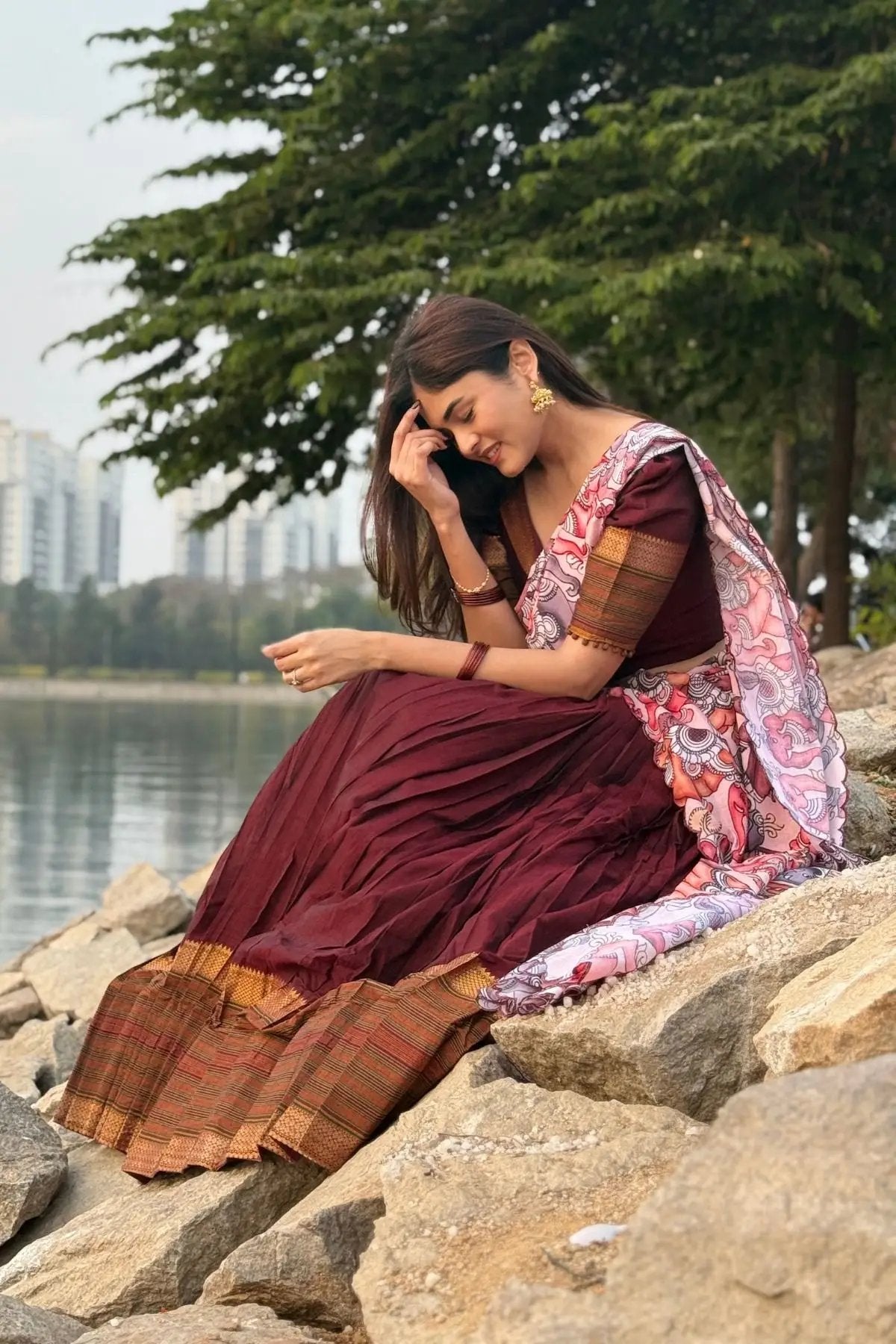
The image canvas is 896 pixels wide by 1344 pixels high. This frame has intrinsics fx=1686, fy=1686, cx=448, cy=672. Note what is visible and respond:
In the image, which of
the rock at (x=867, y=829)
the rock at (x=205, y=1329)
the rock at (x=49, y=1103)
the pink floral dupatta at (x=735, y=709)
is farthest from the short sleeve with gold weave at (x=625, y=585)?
the rock at (x=49, y=1103)

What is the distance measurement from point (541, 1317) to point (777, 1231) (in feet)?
0.86

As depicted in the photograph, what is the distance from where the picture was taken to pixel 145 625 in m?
63.0

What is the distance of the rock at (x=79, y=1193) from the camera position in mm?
2941

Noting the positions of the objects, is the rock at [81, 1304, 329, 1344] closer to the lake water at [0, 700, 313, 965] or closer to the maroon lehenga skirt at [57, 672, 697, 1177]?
the maroon lehenga skirt at [57, 672, 697, 1177]

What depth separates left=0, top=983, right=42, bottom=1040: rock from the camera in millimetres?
6781

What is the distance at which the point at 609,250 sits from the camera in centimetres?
1052

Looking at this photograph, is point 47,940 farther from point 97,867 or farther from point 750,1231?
point 750,1231

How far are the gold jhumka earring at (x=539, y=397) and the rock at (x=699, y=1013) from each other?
1160mm

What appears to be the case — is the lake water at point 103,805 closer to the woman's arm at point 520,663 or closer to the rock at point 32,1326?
the woman's arm at point 520,663

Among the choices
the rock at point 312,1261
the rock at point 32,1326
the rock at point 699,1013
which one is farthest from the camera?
the rock at point 699,1013

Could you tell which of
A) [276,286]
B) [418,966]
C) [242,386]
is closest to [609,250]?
[276,286]

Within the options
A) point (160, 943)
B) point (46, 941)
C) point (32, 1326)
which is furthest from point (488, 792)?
point (46, 941)

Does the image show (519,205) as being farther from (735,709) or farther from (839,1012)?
(839,1012)

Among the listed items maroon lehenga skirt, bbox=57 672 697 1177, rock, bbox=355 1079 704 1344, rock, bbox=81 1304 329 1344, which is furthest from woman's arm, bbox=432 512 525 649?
rock, bbox=81 1304 329 1344
